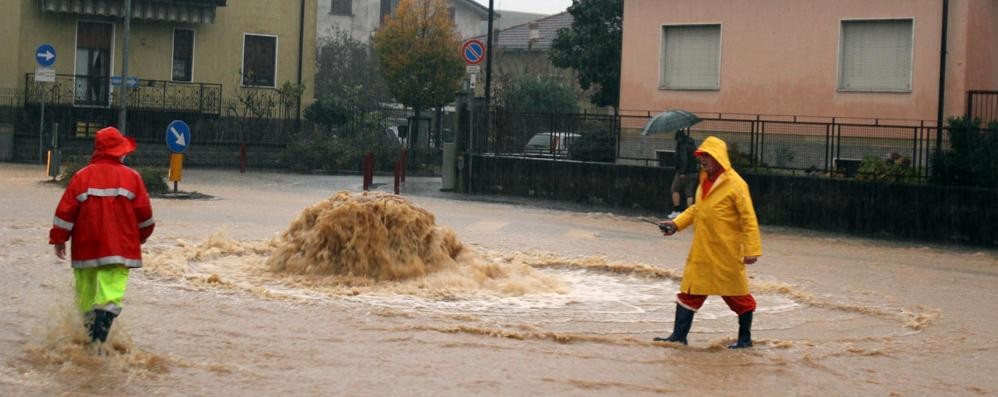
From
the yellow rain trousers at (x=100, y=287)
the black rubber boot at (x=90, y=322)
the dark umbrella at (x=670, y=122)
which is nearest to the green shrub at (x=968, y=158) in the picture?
the dark umbrella at (x=670, y=122)

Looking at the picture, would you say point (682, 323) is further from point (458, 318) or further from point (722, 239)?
point (458, 318)

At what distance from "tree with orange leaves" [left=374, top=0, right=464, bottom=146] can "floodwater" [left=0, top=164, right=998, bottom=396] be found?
2741 centimetres

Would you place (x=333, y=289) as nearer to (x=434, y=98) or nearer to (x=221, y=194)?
(x=221, y=194)

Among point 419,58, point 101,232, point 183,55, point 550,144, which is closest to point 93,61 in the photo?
point 183,55

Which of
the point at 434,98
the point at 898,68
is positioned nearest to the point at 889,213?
the point at 898,68

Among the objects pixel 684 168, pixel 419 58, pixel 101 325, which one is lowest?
pixel 101 325

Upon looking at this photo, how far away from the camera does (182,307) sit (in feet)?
38.1

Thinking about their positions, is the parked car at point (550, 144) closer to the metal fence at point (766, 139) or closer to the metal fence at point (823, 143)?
the metal fence at point (766, 139)

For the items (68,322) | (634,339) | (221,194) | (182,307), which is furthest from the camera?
(221,194)

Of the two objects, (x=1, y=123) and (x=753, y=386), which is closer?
(x=753, y=386)

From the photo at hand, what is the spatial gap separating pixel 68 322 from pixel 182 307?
2.30 metres

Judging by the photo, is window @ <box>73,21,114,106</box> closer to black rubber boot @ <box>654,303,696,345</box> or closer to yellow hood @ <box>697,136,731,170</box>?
yellow hood @ <box>697,136,731,170</box>

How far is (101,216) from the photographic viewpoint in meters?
9.12

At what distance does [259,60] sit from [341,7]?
27.9 meters
